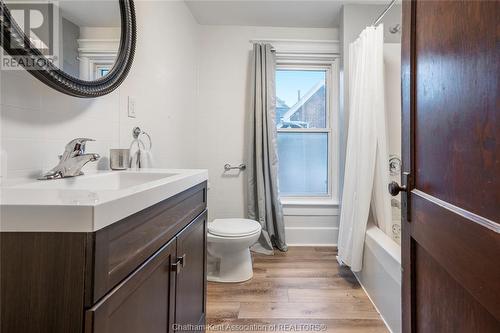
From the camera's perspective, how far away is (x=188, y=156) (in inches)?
99.5

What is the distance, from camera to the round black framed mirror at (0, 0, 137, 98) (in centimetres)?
78

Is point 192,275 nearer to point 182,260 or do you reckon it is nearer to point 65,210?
point 182,260

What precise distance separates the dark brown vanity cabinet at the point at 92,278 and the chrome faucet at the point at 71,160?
0.40m

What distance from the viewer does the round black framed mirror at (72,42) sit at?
2.55ft

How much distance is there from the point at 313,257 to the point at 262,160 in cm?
104

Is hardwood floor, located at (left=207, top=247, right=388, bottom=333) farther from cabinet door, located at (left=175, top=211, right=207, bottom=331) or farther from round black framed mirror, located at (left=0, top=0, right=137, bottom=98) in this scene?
round black framed mirror, located at (left=0, top=0, right=137, bottom=98)

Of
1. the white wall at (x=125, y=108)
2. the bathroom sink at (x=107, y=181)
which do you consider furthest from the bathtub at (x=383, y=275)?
the white wall at (x=125, y=108)

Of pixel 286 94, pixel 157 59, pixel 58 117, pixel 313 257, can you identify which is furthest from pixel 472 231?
pixel 286 94

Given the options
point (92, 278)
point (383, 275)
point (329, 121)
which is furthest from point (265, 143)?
point (92, 278)

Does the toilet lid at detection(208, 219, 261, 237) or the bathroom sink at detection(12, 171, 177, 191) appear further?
the toilet lid at detection(208, 219, 261, 237)

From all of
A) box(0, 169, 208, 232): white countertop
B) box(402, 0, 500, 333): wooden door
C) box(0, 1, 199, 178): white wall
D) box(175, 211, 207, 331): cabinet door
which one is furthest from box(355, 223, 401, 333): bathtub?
box(0, 1, 199, 178): white wall

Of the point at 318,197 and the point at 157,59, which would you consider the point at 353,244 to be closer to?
the point at 318,197

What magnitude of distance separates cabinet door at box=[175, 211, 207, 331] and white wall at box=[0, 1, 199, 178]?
1.80 feet

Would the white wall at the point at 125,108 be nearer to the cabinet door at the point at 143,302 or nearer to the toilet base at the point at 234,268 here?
the cabinet door at the point at 143,302
